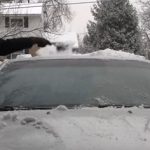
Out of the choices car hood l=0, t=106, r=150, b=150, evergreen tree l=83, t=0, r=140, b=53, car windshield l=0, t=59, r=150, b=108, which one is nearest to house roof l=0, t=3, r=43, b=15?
evergreen tree l=83, t=0, r=140, b=53

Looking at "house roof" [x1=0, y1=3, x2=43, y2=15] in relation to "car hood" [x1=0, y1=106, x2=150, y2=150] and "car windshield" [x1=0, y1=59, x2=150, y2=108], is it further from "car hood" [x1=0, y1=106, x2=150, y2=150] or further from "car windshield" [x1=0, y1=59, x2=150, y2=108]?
"car hood" [x1=0, y1=106, x2=150, y2=150]

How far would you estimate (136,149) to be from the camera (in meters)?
3.13

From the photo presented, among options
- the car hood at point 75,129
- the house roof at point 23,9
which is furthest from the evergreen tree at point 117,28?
the car hood at point 75,129

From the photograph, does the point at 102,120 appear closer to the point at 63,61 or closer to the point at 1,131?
the point at 1,131

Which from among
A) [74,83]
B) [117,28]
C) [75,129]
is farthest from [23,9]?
[75,129]

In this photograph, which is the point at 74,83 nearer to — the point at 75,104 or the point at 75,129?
the point at 75,104

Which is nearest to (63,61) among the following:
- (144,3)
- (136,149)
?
(136,149)

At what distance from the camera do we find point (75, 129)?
3.34 m

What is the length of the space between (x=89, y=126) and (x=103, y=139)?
0.22 metres

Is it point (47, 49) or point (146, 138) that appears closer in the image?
point (146, 138)

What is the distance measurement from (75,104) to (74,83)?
37 centimetres

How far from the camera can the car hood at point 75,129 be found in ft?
10.4

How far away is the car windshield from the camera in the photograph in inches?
163

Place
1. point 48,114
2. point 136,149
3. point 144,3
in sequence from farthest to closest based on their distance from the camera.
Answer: point 144,3, point 48,114, point 136,149
